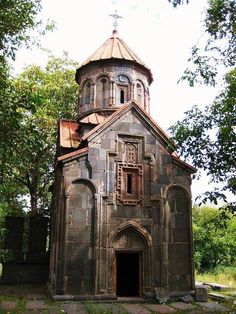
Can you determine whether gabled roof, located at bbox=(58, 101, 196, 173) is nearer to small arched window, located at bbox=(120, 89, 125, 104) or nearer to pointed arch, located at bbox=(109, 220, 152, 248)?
small arched window, located at bbox=(120, 89, 125, 104)

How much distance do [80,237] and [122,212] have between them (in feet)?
5.93

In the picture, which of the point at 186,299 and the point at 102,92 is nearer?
the point at 186,299

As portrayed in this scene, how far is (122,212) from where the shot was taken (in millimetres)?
12906

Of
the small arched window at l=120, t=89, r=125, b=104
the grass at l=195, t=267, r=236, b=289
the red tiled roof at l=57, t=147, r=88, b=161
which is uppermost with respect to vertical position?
the small arched window at l=120, t=89, r=125, b=104

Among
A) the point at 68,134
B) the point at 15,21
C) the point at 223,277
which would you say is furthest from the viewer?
the point at 223,277

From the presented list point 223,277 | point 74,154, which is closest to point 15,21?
point 74,154

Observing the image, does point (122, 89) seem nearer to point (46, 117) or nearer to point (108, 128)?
point (108, 128)

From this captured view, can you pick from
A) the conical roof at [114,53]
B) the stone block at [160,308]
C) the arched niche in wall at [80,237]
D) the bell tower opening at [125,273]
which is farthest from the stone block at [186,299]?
the conical roof at [114,53]

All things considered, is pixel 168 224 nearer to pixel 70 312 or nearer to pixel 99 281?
pixel 99 281

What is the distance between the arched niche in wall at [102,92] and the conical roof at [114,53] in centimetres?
107

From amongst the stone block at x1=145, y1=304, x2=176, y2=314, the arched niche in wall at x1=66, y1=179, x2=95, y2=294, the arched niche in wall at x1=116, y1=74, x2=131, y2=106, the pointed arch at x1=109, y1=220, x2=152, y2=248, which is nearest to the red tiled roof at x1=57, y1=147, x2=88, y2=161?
the arched niche in wall at x1=66, y1=179, x2=95, y2=294

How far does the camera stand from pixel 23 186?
78.7 ft

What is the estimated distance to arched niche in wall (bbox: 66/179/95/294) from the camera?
1190cm

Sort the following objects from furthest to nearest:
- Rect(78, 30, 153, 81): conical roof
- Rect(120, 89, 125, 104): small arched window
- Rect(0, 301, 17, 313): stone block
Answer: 1. Rect(78, 30, 153, 81): conical roof
2. Rect(120, 89, 125, 104): small arched window
3. Rect(0, 301, 17, 313): stone block
